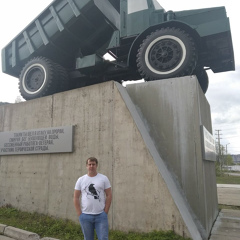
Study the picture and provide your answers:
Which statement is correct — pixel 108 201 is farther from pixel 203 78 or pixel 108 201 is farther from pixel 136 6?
pixel 203 78

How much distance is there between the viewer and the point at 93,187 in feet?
10.2

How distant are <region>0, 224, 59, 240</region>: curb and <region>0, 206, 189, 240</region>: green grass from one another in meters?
0.17

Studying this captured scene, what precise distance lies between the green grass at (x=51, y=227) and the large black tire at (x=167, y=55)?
124 inches

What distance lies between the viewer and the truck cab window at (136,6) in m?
6.12

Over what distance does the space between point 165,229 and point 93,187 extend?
1.67 meters

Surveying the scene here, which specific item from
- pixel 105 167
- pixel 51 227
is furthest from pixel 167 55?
pixel 51 227

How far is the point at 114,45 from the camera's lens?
249 inches

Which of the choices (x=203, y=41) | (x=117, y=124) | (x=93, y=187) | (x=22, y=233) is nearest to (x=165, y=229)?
(x=93, y=187)

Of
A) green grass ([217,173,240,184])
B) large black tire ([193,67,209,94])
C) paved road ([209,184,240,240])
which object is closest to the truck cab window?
large black tire ([193,67,209,94])

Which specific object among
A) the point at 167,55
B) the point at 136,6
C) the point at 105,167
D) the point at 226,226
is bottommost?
the point at 226,226

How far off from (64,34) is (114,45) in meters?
1.57

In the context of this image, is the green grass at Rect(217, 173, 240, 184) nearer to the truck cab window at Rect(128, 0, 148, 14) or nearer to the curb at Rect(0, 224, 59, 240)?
the truck cab window at Rect(128, 0, 148, 14)

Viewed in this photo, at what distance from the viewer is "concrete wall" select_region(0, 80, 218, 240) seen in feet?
13.9

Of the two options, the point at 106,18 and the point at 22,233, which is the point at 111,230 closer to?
the point at 22,233
